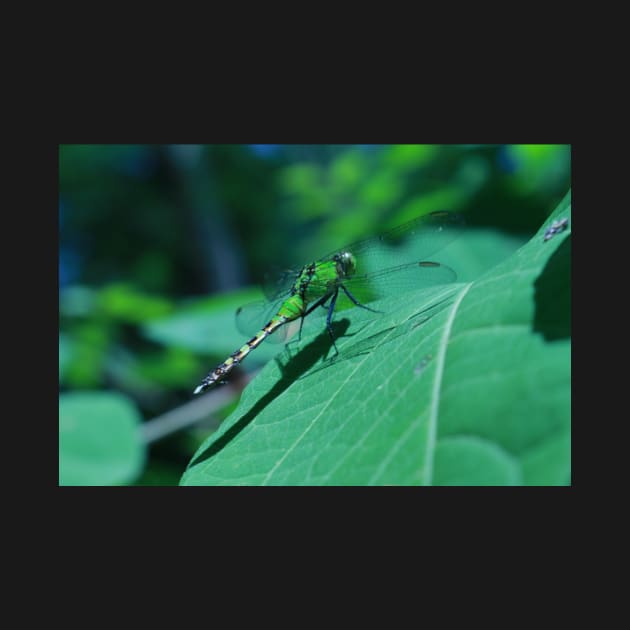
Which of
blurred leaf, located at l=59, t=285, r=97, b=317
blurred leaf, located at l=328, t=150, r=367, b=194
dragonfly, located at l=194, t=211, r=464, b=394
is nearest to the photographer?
dragonfly, located at l=194, t=211, r=464, b=394

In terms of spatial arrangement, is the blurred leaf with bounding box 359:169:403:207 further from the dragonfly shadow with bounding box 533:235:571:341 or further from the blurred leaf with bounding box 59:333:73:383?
the blurred leaf with bounding box 59:333:73:383

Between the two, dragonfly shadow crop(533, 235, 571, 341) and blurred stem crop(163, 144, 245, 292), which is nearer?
dragonfly shadow crop(533, 235, 571, 341)

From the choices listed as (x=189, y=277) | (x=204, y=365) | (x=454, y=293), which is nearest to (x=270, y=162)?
(x=189, y=277)

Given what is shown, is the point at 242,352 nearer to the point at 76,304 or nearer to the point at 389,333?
the point at 389,333

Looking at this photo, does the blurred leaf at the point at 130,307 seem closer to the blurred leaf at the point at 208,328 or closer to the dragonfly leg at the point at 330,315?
the blurred leaf at the point at 208,328

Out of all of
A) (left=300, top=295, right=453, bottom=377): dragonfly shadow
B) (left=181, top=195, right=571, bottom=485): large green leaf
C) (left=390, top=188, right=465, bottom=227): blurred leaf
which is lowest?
(left=181, top=195, right=571, bottom=485): large green leaf

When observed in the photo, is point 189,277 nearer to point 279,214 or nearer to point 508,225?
point 279,214

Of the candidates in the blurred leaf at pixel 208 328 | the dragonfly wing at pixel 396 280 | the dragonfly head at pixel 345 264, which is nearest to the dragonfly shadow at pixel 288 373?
the dragonfly wing at pixel 396 280

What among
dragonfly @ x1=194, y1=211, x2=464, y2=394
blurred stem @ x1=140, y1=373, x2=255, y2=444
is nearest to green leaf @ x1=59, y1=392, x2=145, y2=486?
blurred stem @ x1=140, y1=373, x2=255, y2=444
